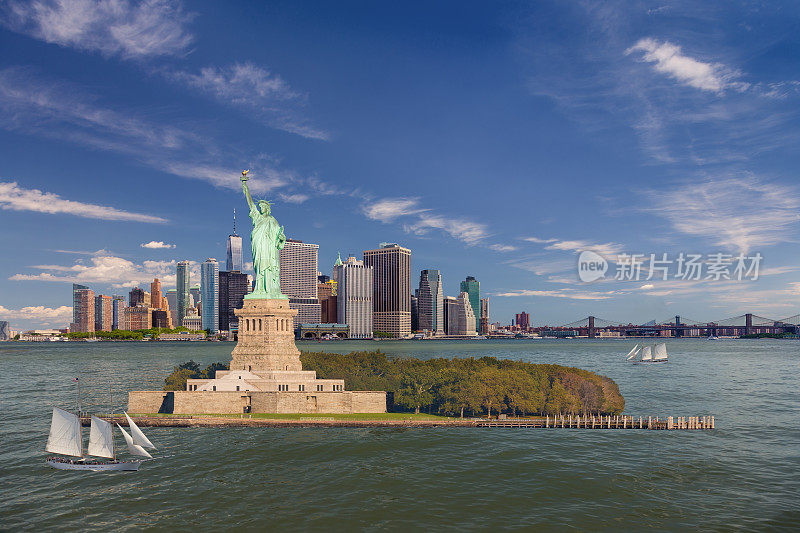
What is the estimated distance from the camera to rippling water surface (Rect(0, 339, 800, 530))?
38625 millimetres

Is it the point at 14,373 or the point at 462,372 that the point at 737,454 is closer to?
the point at 462,372

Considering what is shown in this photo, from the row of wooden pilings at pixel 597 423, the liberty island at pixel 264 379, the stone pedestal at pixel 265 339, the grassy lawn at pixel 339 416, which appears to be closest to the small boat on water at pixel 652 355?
the row of wooden pilings at pixel 597 423

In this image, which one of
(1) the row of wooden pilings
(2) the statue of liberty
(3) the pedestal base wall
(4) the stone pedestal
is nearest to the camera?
(3) the pedestal base wall

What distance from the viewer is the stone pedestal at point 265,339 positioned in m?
74.6

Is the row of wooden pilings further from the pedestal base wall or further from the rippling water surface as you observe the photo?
the pedestal base wall

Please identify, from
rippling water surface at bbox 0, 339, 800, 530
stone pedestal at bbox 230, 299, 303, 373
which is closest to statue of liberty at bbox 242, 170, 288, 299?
stone pedestal at bbox 230, 299, 303, 373

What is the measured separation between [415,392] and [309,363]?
2616cm

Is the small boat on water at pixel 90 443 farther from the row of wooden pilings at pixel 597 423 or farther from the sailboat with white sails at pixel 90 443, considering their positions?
the row of wooden pilings at pixel 597 423

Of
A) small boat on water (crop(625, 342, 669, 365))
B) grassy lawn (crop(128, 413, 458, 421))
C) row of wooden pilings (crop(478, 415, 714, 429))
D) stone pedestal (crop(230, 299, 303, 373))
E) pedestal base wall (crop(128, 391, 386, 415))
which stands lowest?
small boat on water (crop(625, 342, 669, 365))

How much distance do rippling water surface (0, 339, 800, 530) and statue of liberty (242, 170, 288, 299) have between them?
23.6m

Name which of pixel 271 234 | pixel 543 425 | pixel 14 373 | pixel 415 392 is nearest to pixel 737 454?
pixel 543 425

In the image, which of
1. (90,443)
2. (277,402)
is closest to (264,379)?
(277,402)

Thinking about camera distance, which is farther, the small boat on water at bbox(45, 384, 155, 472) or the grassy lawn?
the grassy lawn

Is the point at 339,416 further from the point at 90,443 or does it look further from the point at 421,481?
the point at 90,443
